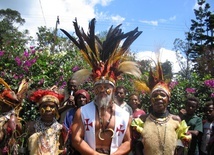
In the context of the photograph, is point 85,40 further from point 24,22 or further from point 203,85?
point 24,22

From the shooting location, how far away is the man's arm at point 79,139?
3732mm

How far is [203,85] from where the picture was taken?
28.0ft

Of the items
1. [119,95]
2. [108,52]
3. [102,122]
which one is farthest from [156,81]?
[119,95]

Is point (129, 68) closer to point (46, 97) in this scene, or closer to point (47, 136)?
point (46, 97)

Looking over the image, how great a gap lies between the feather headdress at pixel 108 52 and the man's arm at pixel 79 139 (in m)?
0.58

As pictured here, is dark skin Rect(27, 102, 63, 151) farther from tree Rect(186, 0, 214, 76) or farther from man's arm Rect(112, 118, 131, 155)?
tree Rect(186, 0, 214, 76)

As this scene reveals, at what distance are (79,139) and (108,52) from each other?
1.20 metres

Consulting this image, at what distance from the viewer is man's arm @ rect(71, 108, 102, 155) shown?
3.73 metres

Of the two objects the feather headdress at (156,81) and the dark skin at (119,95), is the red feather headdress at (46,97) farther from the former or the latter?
the dark skin at (119,95)

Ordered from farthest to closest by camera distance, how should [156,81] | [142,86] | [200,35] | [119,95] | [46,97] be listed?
[200,35] < [119,95] < [142,86] < [156,81] < [46,97]

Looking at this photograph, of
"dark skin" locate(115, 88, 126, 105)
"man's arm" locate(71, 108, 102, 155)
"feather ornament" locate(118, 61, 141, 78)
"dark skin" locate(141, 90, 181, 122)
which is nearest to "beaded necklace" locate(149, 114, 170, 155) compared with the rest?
"dark skin" locate(141, 90, 181, 122)

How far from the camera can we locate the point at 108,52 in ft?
13.6

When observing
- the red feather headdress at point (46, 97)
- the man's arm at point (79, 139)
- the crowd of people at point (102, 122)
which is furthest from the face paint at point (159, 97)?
the red feather headdress at point (46, 97)

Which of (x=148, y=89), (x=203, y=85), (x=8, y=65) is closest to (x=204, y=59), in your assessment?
(x=203, y=85)
